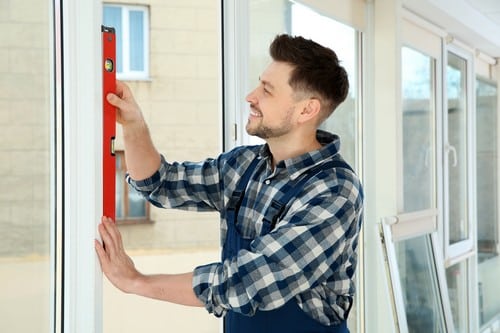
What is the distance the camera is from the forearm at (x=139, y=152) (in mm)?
1677

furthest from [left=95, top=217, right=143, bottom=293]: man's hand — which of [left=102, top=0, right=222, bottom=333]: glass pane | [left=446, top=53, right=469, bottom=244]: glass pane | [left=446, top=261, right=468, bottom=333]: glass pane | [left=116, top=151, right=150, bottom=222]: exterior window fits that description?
[left=102, top=0, right=222, bottom=333]: glass pane

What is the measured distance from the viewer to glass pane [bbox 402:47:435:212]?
4.05m

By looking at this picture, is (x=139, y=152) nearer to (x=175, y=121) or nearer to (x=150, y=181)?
(x=150, y=181)

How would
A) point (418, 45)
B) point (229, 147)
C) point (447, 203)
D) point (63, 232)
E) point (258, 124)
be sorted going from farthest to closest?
1. point (447, 203)
2. point (418, 45)
3. point (229, 147)
4. point (258, 124)
5. point (63, 232)

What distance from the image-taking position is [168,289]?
1.48m

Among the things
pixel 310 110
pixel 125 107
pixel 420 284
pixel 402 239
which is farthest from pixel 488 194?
pixel 125 107

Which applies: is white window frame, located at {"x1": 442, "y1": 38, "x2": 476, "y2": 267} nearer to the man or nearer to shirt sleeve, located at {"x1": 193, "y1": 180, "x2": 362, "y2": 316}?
the man

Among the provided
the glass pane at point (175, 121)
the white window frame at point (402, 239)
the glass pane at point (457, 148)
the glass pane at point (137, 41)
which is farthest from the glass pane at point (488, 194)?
the glass pane at point (137, 41)

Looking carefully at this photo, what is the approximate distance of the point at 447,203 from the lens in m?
4.75

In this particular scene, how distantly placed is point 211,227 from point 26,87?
6435 mm

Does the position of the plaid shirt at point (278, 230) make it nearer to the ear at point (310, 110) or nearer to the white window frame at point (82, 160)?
the ear at point (310, 110)

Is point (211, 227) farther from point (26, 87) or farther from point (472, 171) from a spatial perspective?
point (26, 87)

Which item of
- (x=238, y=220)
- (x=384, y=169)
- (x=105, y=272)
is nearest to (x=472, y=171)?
(x=384, y=169)

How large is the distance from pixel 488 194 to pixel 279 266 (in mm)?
5135
